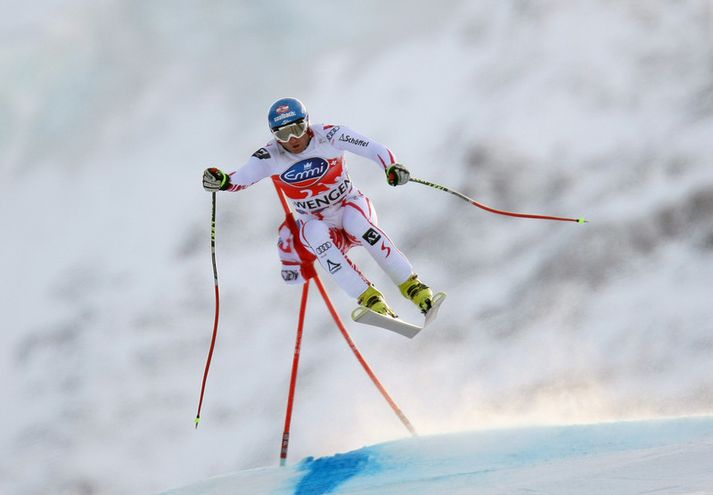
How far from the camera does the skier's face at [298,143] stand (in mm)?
6605

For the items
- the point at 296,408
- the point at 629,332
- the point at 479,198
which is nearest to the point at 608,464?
the point at 629,332

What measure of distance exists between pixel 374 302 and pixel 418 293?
1.07 feet

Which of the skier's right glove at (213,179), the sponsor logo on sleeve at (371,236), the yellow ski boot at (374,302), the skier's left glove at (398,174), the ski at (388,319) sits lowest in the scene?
the ski at (388,319)

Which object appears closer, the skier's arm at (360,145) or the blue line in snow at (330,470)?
the skier's arm at (360,145)

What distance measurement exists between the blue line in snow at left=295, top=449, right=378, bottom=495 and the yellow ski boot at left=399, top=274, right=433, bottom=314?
1.38 metres

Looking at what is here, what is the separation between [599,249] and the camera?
12453 millimetres

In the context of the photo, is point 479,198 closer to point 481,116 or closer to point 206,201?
point 481,116

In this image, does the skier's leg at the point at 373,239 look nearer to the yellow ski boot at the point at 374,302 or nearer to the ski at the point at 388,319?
the yellow ski boot at the point at 374,302

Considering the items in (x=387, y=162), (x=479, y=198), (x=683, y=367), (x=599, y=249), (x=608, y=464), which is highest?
(x=479, y=198)

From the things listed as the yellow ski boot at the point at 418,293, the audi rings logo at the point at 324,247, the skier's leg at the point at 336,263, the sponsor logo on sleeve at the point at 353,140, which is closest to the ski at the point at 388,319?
the yellow ski boot at the point at 418,293

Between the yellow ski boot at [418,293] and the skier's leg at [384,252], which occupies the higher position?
the skier's leg at [384,252]

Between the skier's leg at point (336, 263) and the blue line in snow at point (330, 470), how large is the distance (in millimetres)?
1390

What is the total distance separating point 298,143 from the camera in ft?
21.7

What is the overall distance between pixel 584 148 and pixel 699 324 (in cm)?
433
